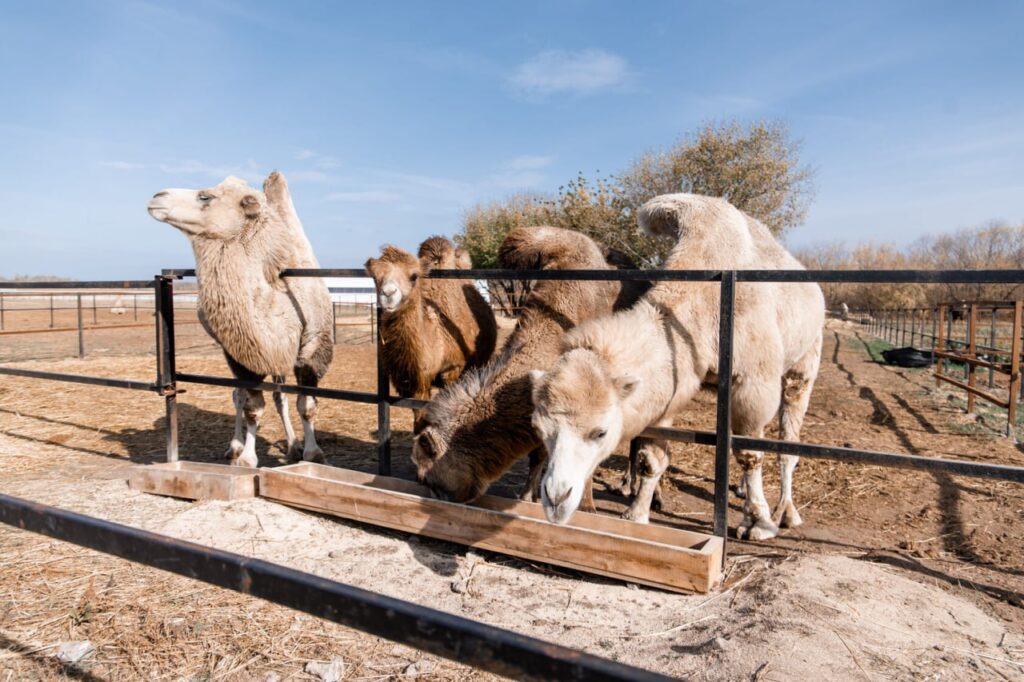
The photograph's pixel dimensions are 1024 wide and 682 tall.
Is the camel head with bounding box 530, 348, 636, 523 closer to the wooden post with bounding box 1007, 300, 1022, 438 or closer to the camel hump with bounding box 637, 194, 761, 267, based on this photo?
the camel hump with bounding box 637, 194, 761, 267

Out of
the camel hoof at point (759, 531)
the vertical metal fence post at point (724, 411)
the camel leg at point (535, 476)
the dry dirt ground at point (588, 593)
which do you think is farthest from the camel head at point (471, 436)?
the camel hoof at point (759, 531)

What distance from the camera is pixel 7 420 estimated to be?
8.20 meters

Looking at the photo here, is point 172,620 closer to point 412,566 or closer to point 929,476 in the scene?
point 412,566

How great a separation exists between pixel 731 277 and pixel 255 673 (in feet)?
9.75

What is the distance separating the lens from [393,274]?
4.88m

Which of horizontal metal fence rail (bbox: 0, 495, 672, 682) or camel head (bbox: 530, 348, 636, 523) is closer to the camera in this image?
horizontal metal fence rail (bbox: 0, 495, 672, 682)

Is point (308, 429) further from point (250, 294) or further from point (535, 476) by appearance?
point (535, 476)

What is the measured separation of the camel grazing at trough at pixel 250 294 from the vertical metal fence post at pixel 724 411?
3.74m

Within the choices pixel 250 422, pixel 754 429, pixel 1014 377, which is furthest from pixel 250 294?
pixel 1014 377

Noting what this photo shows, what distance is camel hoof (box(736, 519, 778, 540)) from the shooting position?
4496mm

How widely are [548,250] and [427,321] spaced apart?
1.27 m

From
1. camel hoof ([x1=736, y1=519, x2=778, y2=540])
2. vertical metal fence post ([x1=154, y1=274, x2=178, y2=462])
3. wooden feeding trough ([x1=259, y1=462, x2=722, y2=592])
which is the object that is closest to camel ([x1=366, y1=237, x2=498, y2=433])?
wooden feeding trough ([x1=259, y1=462, x2=722, y2=592])

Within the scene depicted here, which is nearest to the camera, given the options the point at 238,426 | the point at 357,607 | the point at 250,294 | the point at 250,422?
the point at 357,607

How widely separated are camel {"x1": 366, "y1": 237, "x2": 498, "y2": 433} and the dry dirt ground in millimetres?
1248
